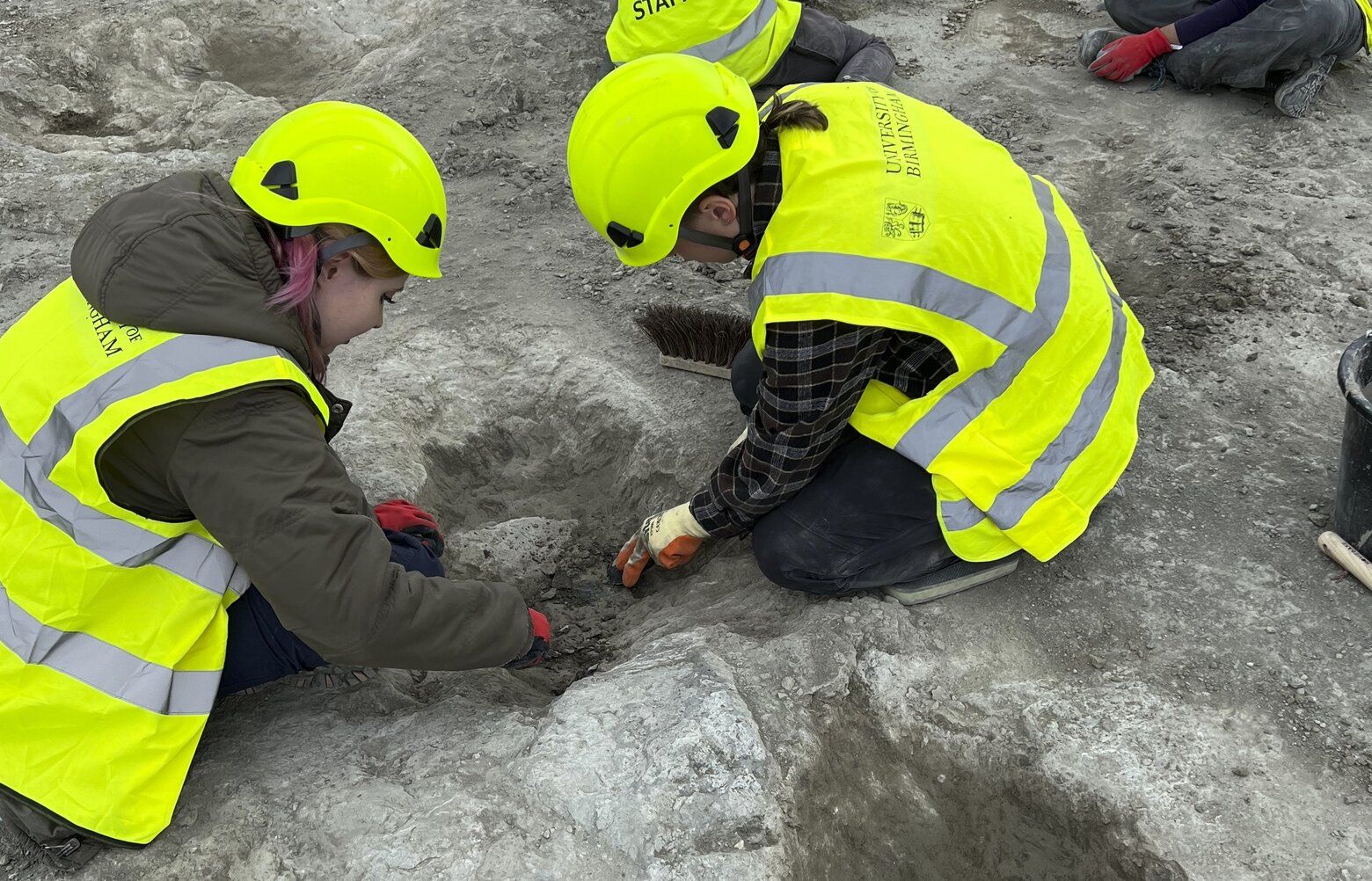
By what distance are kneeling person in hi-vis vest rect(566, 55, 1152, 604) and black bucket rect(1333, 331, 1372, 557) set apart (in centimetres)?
49

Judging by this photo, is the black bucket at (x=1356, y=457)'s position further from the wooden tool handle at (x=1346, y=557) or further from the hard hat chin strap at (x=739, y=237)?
the hard hat chin strap at (x=739, y=237)

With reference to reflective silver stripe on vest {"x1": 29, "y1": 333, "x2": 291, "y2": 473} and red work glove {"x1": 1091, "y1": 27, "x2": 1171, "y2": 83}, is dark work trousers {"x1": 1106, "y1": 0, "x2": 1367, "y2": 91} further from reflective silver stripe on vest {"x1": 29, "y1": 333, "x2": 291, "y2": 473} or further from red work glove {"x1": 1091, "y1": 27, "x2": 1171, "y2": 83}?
reflective silver stripe on vest {"x1": 29, "y1": 333, "x2": 291, "y2": 473}

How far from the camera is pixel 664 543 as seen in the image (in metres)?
2.94

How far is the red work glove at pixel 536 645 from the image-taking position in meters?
2.56

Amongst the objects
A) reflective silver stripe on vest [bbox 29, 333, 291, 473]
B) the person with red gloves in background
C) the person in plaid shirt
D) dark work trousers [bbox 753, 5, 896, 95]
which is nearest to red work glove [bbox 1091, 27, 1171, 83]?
the person with red gloves in background

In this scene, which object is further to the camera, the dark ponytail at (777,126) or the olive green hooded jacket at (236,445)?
the dark ponytail at (777,126)

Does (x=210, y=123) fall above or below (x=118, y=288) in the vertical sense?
→ below

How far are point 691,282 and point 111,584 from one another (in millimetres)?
2703

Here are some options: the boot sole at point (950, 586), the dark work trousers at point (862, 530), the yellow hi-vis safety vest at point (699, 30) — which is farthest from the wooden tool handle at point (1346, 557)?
the yellow hi-vis safety vest at point (699, 30)

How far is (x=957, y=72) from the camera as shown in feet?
18.4

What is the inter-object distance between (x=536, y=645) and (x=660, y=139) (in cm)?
127

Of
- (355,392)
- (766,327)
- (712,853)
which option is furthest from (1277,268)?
(355,392)

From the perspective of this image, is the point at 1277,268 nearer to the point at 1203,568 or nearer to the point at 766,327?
the point at 1203,568

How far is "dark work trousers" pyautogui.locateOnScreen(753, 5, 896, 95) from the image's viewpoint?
473 cm
